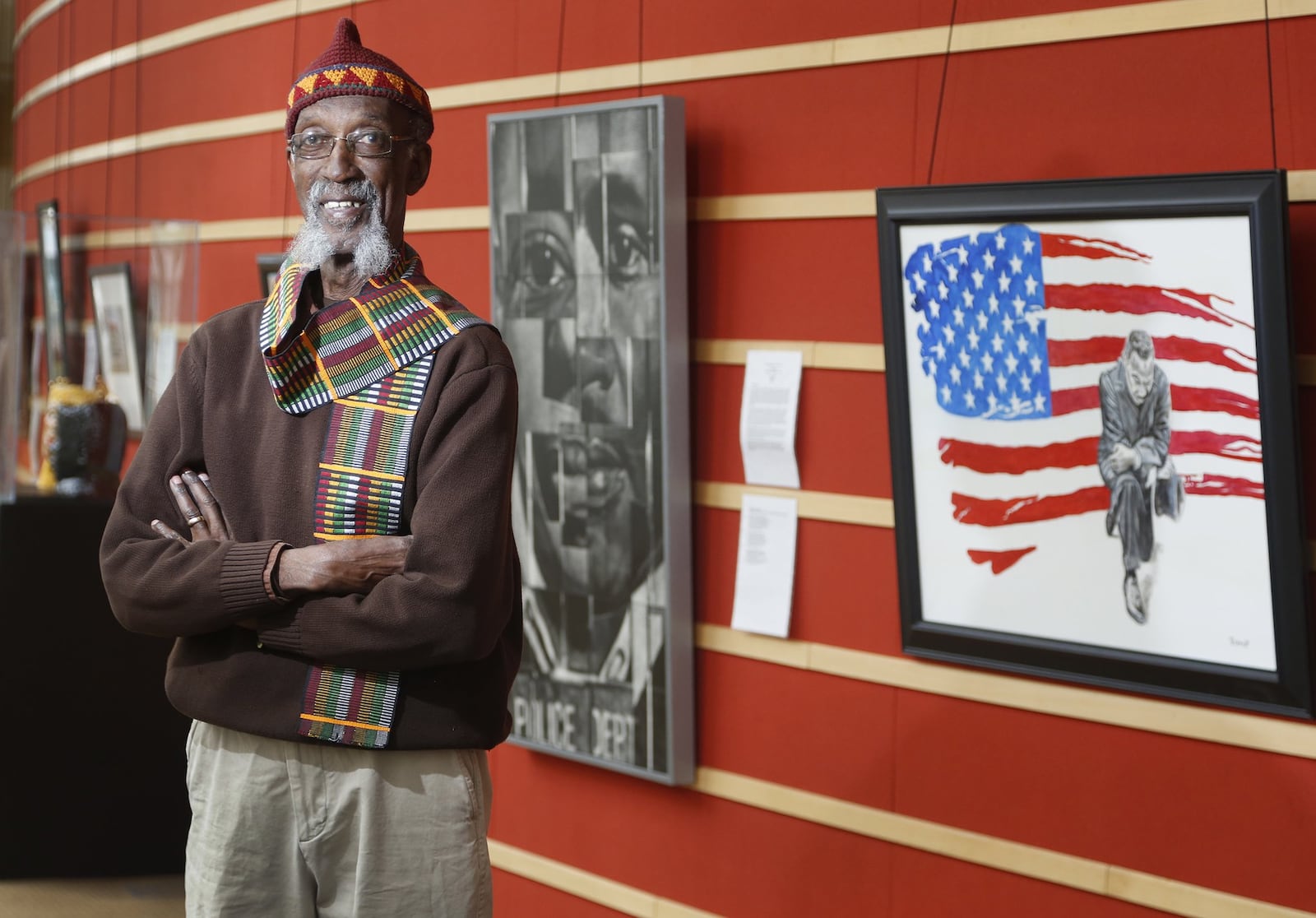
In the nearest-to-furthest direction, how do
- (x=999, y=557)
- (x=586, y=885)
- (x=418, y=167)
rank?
1. (x=418, y=167)
2. (x=999, y=557)
3. (x=586, y=885)

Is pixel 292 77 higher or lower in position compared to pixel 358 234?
higher

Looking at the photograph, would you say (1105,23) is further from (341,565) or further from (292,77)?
(292,77)

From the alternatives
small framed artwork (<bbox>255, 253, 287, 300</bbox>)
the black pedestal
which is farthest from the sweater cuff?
small framed artwork (<bbox>255, 253, 287, 300</bbox>)

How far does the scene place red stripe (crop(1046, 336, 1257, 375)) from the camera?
190 centimetres

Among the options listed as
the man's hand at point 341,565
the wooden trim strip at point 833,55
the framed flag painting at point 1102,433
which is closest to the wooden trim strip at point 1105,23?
the wooden trim strip at point 833,55

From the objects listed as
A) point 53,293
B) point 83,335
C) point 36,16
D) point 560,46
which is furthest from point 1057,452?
point 36,16

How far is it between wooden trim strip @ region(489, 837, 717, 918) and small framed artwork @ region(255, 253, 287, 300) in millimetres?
1680

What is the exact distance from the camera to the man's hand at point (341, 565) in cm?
166

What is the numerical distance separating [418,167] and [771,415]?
0.93m

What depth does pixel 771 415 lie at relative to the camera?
8.34 ft

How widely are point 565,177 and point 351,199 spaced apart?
1.02 metres

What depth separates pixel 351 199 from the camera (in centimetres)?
178

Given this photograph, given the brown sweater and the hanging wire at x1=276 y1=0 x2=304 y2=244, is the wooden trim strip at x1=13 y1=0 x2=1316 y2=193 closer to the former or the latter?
the hanging wire at x1=276 y1=0 x2=304 y2=244

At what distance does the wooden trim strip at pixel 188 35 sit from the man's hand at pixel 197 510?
2.11 metres
